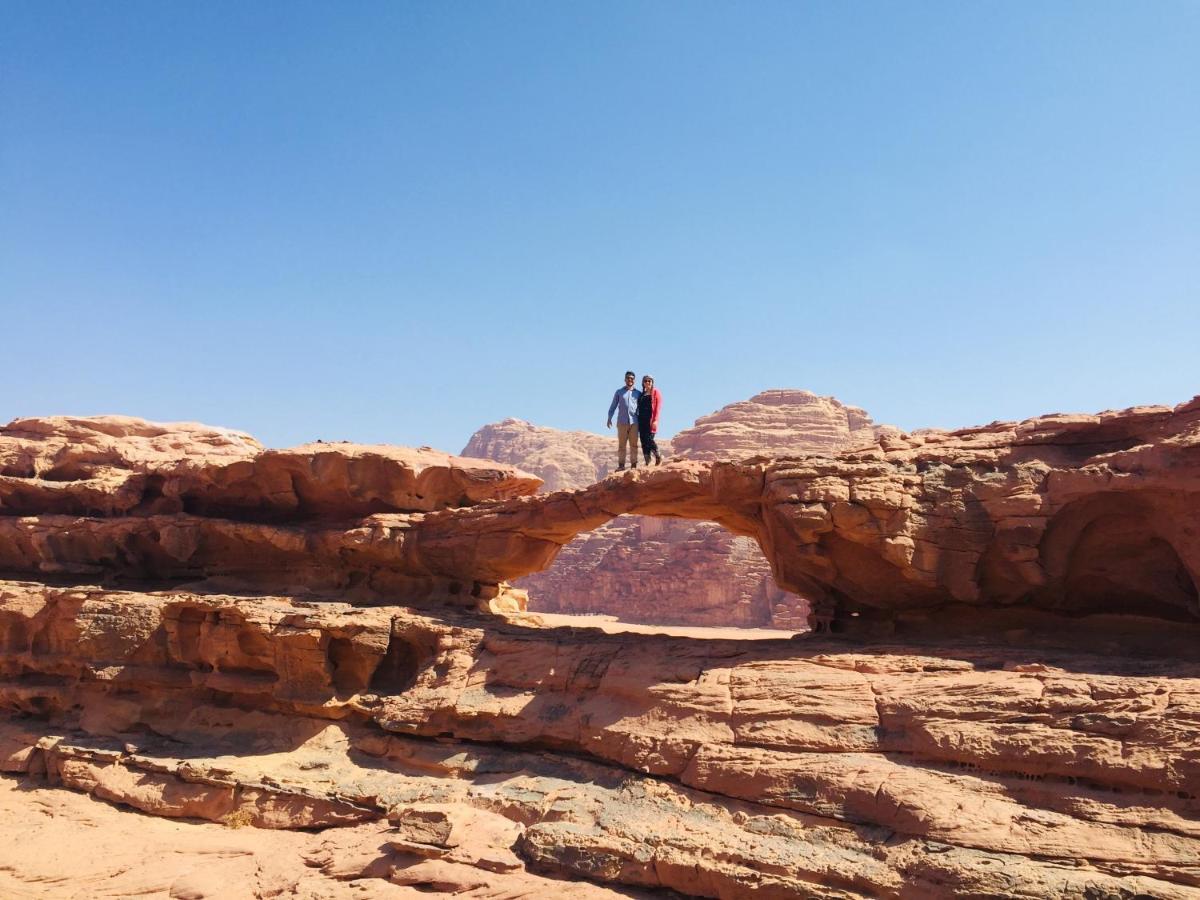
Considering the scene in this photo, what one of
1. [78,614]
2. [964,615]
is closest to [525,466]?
[78,614]

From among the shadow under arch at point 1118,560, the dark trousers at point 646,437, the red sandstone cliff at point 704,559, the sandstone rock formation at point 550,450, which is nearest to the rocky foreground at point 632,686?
the shadow under arch at point 1118,560

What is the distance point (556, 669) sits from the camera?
11258mm

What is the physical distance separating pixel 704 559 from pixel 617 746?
1029 inches

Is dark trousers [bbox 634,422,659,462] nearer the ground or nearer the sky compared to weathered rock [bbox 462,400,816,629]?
nearer the sky

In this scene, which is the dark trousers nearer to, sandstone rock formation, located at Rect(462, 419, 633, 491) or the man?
the man

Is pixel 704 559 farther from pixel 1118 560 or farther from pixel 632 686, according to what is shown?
pixel 1118 560

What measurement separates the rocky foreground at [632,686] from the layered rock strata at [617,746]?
4 centimetres

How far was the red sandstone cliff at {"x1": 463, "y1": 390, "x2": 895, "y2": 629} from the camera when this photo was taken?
3475cm

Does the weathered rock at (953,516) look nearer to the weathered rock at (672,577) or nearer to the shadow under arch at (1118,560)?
the shadow under arch at (1118,560)

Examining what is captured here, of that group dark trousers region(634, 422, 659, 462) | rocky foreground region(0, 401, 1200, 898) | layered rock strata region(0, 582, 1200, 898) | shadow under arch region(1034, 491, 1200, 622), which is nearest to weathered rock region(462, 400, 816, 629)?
dark trousers region(634, 422, 659, 462)

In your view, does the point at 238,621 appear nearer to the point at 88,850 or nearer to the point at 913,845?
the point at 88,850

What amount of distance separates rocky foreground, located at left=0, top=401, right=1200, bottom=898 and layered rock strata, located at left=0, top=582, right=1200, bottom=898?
0.04 metres

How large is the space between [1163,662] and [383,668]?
10189mm

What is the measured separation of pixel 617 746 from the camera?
9969 millimetres
